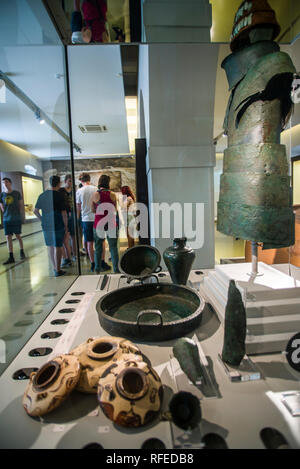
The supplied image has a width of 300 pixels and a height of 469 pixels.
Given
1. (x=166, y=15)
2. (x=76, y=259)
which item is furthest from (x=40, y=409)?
(x=166, y=15)

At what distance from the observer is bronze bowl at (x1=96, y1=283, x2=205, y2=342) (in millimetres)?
1048

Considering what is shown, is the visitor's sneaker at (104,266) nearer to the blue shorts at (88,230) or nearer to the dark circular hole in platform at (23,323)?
the blue shorts at (88,230)

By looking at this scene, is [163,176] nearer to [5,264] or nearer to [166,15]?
[166,15]

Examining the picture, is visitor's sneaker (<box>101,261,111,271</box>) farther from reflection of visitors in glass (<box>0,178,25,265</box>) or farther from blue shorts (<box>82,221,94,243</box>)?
reflection of visitors in glass (<box>0,178,25,265</box>)

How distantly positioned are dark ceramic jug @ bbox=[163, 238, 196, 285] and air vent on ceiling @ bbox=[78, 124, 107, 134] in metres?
1.63

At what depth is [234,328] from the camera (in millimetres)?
886

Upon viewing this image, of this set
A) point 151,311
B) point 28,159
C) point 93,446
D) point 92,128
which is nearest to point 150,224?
point 92,128

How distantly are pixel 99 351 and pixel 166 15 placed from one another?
7.91 feet

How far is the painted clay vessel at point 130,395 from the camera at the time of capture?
25.9 inches

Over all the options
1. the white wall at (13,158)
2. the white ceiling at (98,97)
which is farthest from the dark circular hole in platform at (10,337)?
the white ceiling at (98,97)

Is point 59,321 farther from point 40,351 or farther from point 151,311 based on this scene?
point 151,311

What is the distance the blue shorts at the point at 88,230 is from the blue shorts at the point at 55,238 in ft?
0.83
